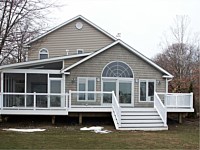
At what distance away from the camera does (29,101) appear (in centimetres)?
2064

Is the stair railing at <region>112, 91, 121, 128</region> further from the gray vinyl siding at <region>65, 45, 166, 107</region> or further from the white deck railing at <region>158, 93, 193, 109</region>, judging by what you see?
the white deck railing at <region>158, 93, 193, 109</region>

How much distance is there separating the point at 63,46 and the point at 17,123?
10.5m

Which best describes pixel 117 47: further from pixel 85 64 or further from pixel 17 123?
pixel 17 123

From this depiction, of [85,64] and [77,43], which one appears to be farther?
[77,43]

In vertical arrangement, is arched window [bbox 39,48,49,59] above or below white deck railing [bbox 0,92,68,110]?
above

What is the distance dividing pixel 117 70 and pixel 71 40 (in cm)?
710

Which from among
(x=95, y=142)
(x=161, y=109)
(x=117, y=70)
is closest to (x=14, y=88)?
(x=117, y=70)

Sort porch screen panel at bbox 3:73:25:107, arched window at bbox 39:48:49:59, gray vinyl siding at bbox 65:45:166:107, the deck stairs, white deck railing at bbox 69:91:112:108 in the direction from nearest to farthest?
the deck stairs < porch screen panel at bbox 3:73:25:107 < white deck railing at bbox 69:91:112:108 < gray vinyl siding at bbox 65:45:166:107 < arched window at bbox 39:48:49:59

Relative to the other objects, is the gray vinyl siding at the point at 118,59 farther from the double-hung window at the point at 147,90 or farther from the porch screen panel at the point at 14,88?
the porch screen panel at the point at 14,88

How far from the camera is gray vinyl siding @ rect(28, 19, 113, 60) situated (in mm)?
29359

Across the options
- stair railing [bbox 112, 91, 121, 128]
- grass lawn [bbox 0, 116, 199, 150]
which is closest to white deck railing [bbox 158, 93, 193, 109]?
stair railing [bbox 112, 91, 121, 128]

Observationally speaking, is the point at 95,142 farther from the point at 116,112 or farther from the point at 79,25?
the point at 79,25

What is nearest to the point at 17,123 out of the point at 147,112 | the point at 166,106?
the point at 147,112

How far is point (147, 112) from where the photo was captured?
69.3 ft
